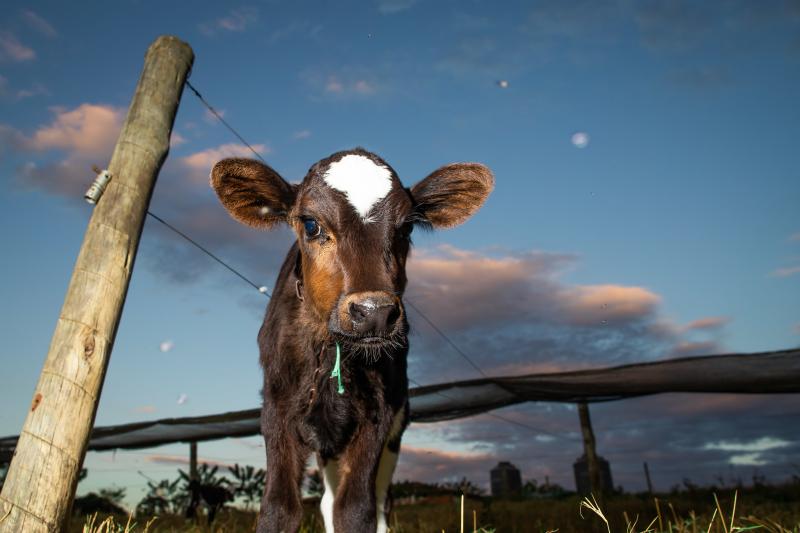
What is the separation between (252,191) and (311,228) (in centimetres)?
64

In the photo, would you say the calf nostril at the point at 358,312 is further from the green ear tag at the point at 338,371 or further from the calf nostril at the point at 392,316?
the green ear tag at the point at 338,371

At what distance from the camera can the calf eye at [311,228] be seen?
3.26 meters

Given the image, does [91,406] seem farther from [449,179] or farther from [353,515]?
[449,179]

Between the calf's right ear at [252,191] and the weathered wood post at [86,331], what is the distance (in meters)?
0.38

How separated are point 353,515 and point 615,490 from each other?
871 cm

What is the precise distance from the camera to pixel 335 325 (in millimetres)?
2881

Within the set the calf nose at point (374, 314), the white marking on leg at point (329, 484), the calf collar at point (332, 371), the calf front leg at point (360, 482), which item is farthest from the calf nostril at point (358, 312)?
the white marking on leg at point (329, 484)

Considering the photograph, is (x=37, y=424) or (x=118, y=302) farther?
(x=118, y=302)

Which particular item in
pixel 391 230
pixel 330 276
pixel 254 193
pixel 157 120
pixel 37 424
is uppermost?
pixel 157 120

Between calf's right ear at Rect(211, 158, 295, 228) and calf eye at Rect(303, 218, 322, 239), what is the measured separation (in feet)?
1.57

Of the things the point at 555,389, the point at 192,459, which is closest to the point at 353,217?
the point at 555,389

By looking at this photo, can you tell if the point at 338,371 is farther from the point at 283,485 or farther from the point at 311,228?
the point at 311,228

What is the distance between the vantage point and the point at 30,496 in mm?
2777

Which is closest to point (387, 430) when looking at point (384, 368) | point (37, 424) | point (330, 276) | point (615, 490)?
point (384, 368)
